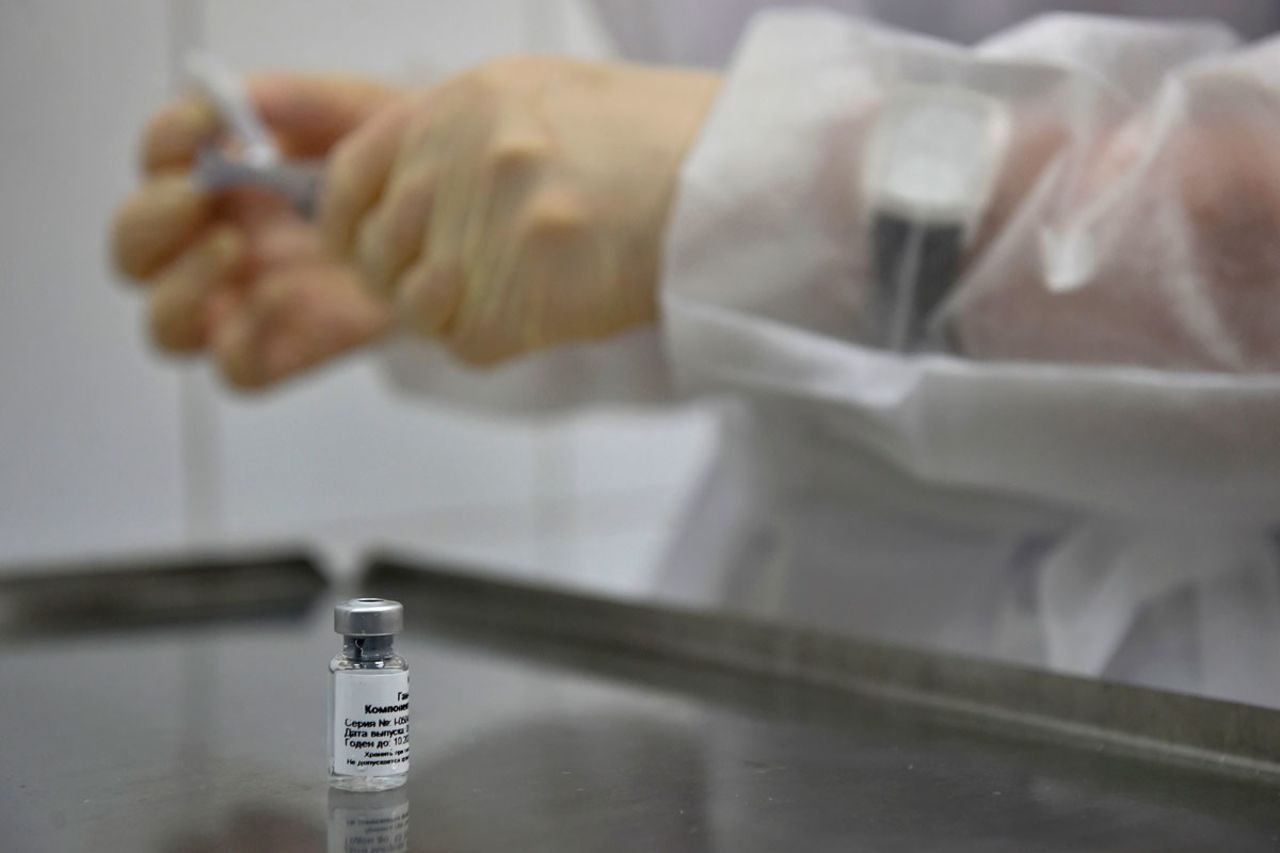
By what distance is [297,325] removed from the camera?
0.78 m

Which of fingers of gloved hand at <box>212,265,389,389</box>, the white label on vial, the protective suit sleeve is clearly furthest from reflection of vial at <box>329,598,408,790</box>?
fingers of gloved hand at <box>212,265,389,389</box>

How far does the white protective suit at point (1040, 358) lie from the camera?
1.66 ft

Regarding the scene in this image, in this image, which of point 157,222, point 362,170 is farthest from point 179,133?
point 362,170

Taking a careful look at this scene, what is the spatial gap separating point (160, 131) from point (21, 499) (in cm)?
30

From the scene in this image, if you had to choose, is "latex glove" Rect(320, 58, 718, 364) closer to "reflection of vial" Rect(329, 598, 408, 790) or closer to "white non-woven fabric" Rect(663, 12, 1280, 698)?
"white non-woven fabric" Rect(663, 12, 1280, 698)

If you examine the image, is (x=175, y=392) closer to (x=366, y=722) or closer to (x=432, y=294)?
(x=432, y=294)

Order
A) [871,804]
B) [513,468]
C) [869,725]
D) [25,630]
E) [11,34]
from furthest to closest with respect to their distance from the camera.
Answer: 1. [513,468]
2. [11,34]
3. [25,630]
4. [869,725]
5. [871,804]

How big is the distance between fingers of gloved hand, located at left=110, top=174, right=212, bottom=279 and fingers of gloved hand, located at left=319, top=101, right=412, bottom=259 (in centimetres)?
14

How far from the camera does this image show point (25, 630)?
77cm

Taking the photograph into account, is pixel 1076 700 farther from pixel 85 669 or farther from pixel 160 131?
pixel 160 131

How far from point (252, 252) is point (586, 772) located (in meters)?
0.48

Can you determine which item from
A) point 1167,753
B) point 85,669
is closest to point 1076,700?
point 1167,753

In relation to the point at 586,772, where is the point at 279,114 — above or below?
above

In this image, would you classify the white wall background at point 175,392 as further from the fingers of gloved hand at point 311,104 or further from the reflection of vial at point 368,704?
the reflection of vial at point 368,704
